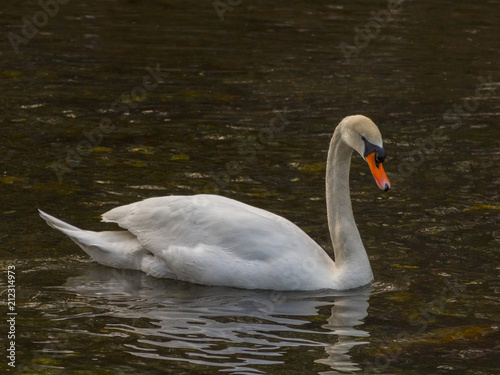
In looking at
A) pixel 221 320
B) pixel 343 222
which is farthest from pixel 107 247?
pixel 343 222

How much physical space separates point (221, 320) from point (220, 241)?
0.89 metres

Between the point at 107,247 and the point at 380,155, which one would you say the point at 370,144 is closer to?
the point at 380,155

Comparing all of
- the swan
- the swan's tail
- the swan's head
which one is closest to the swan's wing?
the swan

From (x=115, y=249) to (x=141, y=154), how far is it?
3147mm

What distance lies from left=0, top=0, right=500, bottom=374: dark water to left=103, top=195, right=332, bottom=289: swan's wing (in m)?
0.19

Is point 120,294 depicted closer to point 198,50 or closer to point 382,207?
point 382,207

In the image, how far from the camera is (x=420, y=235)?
9.79m

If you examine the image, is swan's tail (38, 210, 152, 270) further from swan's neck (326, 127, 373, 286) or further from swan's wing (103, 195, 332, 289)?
swan's neck (326, 127, 373, 286)

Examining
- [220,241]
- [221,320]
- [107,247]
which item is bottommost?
[221,320]

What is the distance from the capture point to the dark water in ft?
24.8

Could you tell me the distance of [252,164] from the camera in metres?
11.9

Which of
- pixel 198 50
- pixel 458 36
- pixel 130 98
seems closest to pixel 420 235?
pixel 130 98

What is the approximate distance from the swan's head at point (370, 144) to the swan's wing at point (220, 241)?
2.88 feet

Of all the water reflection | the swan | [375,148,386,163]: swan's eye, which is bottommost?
the water reflection
